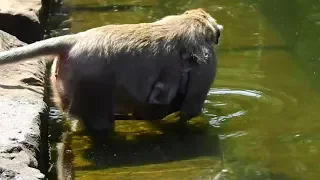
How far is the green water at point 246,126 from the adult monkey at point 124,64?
0.24 meters

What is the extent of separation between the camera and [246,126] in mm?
5363

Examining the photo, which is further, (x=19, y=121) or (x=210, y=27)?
(x=210, y=27)

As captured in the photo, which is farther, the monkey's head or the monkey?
the monkey's head

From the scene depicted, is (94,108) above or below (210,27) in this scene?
below

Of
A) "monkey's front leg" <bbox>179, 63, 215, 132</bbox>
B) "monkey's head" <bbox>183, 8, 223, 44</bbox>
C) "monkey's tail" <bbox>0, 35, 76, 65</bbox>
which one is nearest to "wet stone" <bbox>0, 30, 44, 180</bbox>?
"monkey's tail" <bbox>0, 35, 76, 65</bbox>

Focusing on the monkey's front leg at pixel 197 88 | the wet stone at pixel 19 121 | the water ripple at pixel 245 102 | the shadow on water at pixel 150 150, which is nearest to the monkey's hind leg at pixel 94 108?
the shadow on water at pixel 150 150

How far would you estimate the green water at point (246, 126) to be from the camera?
15.3 feet

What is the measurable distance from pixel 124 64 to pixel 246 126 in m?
1.01

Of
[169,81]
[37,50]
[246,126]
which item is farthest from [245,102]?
[37,50]

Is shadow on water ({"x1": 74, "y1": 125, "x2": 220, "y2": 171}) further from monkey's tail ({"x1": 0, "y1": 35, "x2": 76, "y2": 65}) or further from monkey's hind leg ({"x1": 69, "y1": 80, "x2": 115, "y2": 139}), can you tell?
monkey's tail ({"x1": 0, "y1": 35, "x2": 76, "y2": 65})

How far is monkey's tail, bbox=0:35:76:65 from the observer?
191 inches

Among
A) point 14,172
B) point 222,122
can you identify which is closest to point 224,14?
point 222,122

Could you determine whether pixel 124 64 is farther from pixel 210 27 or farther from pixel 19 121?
pixel 19 121

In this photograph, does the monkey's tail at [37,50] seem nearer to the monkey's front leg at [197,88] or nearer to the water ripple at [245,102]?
the monkey's front leg at [197,88]
